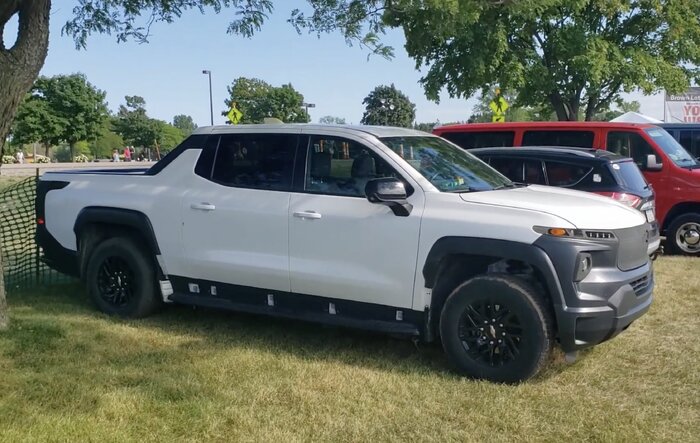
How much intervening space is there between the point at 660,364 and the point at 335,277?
248cm

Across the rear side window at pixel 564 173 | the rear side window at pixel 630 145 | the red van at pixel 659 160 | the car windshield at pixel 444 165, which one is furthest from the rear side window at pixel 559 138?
the car windshield at pixel 444 165

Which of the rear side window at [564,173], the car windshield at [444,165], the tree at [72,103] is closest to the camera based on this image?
the car windshield at [444,165]

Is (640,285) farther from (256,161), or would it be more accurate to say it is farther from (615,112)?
(615,112)

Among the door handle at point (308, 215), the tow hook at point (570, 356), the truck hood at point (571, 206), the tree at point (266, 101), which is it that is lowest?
the tow hook at point (570, 356)

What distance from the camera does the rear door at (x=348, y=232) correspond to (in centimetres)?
496

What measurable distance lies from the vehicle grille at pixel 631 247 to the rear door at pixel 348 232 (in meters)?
1.36

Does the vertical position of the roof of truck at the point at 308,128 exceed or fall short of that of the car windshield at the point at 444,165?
it exceeds it

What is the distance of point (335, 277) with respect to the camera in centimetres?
522

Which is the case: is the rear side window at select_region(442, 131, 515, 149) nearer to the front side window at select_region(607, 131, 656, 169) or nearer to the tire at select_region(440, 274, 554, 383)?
the front side window at select_region(607, 131, 656, 169)

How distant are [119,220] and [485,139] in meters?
6.61

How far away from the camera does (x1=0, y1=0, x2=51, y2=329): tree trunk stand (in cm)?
562

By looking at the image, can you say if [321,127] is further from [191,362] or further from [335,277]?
[191,362]

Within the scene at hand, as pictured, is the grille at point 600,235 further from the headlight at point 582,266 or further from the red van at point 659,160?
the red van at point 659,160

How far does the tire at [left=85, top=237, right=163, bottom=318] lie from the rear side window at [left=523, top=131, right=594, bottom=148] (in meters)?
6.57
